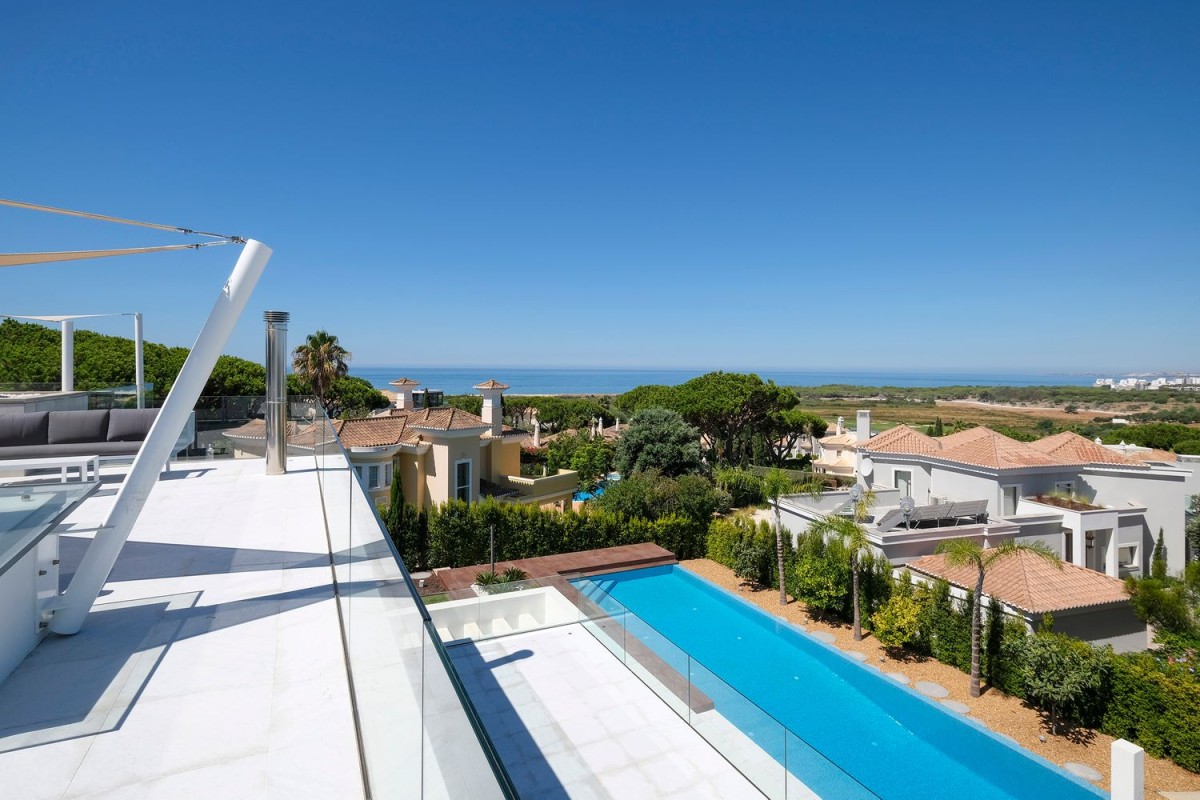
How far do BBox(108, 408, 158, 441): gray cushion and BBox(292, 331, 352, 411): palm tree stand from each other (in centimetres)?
2103

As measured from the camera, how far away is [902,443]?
65.9ft

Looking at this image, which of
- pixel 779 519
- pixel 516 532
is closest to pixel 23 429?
pixel 516 532

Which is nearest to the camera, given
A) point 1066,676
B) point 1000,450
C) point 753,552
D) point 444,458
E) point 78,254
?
point 78,254

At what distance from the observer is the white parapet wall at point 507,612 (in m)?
10.9

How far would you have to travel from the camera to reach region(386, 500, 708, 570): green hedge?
615 inches

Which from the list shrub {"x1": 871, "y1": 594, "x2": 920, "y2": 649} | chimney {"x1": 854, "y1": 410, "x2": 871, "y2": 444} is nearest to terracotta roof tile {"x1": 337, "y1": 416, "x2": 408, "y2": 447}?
shrub {"x1": 871, "y1": 594, "x2": 920, "y2": 649}

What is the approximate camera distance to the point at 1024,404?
310 feet

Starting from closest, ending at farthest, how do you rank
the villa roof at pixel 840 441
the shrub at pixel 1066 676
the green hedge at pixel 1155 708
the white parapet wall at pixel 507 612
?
the green hedge at pixel 1155 708 → the shrub at pixel 1066 676 → the white parapet wall at pixel 507 612 → the villa roof at pixel 840 441

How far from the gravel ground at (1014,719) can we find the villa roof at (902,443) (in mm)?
8339

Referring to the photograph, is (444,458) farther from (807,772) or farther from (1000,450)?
(1000,450)

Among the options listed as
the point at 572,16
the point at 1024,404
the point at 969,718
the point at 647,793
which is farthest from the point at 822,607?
the point at 1024,404

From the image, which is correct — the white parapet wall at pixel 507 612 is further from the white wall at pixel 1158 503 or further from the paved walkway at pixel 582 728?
the white wall at pixel 1158 503

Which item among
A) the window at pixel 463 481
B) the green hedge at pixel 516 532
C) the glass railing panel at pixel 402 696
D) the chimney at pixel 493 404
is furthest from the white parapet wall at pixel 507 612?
the chimney at pixel 493 404

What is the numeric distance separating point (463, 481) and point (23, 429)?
1161cm
